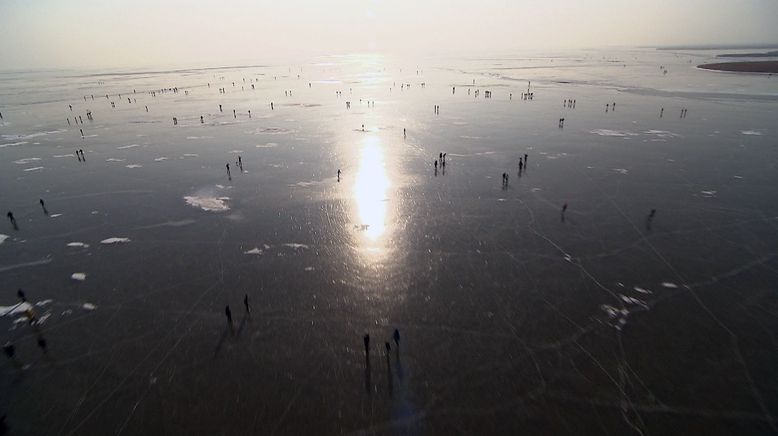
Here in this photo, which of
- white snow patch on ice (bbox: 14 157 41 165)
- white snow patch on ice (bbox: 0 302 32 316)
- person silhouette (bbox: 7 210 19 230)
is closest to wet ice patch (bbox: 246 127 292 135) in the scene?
white snow patch on ice (bbox: 14 157 41 165)

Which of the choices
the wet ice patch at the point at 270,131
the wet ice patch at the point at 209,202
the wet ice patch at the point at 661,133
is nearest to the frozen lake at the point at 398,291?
the wet ice patch at the point at 209,202

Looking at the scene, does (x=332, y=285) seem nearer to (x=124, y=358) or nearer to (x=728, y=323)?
(x=124, y=358)

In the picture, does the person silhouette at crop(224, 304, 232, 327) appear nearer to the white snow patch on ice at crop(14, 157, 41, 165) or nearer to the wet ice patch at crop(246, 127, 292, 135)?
the white snow patch on ice at crop(14, 157, 41, 165)

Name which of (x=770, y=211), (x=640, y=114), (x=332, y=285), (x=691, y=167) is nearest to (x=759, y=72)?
(x=640, y=114)

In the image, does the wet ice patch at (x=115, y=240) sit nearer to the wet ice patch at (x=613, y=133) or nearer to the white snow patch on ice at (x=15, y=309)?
the white snow patch on ice at (x=15, y=309)

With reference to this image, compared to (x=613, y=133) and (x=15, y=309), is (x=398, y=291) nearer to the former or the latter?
(x=15, y=309)

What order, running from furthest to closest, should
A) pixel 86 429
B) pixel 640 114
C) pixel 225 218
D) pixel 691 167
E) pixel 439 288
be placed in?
1. pixel 640 114
2. pixel 691 167
3. pixel 225 218
4. pixel 439 288
5. pixel 86 429

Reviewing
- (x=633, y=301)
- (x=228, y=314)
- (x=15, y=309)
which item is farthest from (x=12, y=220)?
(x=633, y=301)

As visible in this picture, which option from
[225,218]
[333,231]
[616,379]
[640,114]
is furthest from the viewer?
[640,114]
